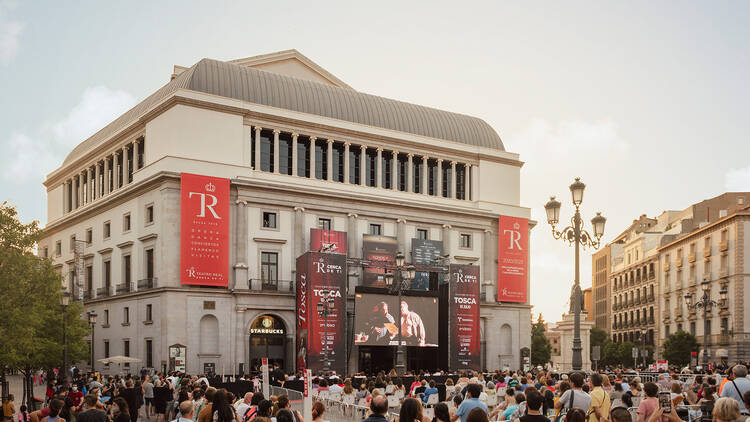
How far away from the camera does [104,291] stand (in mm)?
57062

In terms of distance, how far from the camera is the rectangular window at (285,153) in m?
56.1

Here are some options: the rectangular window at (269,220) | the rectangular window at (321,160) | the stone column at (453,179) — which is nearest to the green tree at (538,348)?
the stone column at (453,179)

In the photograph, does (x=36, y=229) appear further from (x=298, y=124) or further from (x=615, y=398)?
(x=615, y=398)

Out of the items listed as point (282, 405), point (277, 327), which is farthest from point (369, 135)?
point (282, 405)

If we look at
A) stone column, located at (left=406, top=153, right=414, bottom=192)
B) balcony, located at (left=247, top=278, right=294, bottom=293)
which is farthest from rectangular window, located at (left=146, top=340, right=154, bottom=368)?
stone column, located at (left=406, top=153, right=414, bottom=192)

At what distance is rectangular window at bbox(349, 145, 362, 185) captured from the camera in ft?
194

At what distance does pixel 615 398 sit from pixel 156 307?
36.5m

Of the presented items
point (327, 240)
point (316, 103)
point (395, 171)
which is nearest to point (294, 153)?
point (316, 103)

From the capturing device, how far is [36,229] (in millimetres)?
38094

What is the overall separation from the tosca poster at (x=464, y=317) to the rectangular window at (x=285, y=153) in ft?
45.8

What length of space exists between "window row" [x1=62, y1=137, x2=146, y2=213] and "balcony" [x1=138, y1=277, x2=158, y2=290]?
877 centimetres

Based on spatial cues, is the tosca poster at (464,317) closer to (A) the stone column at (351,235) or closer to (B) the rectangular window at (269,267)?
(A) the stone column at (351,235)

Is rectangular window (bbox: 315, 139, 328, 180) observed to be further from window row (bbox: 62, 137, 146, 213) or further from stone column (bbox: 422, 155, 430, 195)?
window row (bbox: 62, 137, 146, 213)

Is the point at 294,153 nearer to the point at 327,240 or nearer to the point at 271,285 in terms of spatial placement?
the point at 327,240
